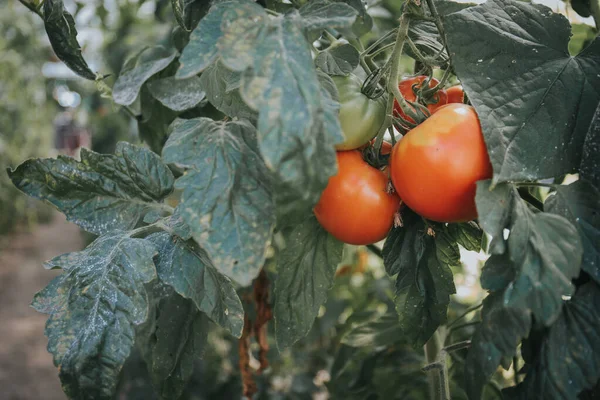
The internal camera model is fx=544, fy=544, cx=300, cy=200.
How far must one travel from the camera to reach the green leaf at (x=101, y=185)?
2.09ft

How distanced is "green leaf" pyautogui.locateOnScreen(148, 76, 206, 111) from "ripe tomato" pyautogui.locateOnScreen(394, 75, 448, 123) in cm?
26

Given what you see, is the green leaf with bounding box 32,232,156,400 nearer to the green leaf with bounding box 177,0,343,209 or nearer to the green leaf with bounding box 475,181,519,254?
the green leaf with bounding box 177,0,343,209

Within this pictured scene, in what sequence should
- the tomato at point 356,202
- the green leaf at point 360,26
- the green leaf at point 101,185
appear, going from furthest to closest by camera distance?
the green leaf at point 360,26
the green leaf at point 101,185
the tomato at point 356,202

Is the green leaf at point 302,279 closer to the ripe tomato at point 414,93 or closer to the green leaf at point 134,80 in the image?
the ripe tomato at point 414,93

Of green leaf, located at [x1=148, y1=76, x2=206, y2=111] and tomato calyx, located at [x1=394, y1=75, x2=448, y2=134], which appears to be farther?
green leaf, located at [x1=148, y1=76, x2=206, y2=111]

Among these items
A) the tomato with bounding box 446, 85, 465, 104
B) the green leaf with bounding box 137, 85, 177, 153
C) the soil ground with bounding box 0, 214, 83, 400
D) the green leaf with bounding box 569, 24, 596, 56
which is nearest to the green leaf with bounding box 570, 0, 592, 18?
the green leaf with bounding box 569, 24, 596, 56

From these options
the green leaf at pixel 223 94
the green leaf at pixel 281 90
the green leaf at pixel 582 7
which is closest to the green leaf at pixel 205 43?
the green leaf at pixel 281 90

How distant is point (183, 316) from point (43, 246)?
5527mm

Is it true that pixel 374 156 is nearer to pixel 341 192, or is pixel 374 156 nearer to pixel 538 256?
pixel 341 192

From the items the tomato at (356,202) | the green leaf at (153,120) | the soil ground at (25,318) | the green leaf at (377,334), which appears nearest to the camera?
the tomato at (356,202)

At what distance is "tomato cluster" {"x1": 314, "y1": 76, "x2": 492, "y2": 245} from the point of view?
0.49m

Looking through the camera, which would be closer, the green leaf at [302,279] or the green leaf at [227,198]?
the green leaf at [227,198]

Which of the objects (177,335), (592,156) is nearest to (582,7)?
(592,156)

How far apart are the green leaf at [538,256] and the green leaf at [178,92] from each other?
0.42 m
